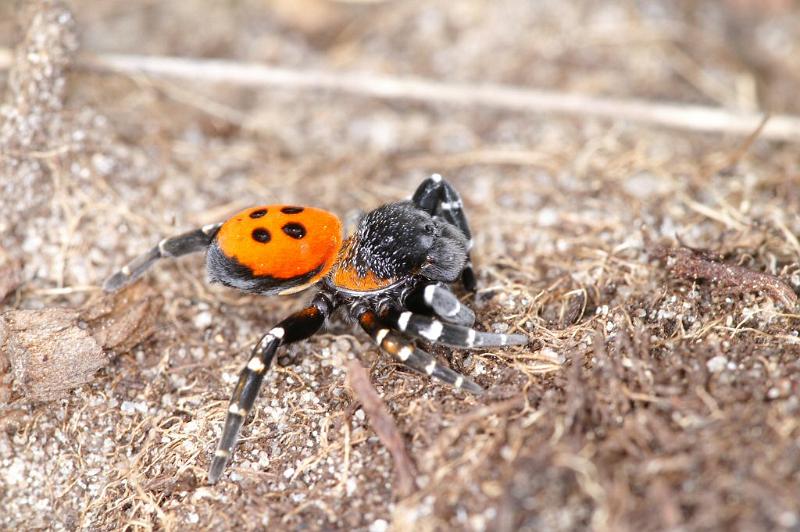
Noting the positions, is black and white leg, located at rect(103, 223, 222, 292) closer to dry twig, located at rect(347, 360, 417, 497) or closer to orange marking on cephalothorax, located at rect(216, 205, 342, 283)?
orange marking on cephalothorax, located at rect(216, 205, 342, 283)

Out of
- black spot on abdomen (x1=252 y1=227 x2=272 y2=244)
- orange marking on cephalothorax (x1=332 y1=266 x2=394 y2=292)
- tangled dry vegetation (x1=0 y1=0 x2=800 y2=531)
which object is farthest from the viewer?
orange marking on cephalothorax (x1=332 y1=266 x2=394 y2=292)

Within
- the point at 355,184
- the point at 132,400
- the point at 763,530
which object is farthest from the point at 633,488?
the point at 355,184

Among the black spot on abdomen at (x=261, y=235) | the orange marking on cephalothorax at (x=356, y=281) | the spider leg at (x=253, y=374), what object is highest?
the black spot on abdomen at (x=261, y=235)

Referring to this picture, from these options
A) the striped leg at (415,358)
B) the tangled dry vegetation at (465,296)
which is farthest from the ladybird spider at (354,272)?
the tangled dry vegetation at (465,296)

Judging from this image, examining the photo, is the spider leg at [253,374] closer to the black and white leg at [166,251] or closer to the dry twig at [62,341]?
the black and white leg at [166,251]

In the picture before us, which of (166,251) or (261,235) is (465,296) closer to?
(261,235)

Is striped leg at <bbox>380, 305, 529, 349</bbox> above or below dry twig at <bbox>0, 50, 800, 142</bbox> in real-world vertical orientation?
below

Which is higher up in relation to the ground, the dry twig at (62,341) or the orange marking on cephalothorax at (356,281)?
the orange marking on cephalothorax at (356,281)

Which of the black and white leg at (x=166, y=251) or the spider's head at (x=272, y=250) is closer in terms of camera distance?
the spider's head at (x=272, y=250)

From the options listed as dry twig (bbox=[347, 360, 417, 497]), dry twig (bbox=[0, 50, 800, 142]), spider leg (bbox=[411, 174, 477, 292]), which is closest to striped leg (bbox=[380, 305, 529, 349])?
dry twig (bbox=[347, 360, 417, 497])
